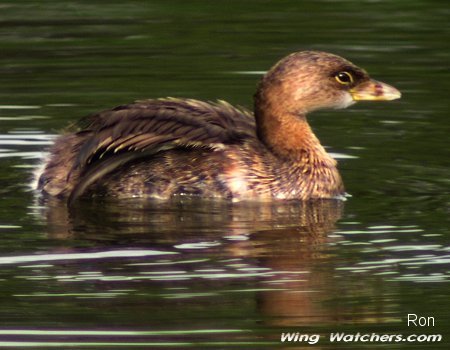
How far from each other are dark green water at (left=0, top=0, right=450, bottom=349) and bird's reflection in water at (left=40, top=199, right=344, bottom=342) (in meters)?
0.02

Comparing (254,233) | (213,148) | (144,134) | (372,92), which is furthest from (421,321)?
(372,92)

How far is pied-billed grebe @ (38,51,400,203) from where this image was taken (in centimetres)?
1130

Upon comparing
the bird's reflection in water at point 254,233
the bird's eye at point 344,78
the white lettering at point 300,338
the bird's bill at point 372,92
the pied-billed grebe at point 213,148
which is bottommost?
the white lettering at point 300,338

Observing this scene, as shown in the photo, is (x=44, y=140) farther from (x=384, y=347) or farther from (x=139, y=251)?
(x=384, y=347)

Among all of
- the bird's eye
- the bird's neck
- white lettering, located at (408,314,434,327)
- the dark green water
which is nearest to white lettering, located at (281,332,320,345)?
the dark green water

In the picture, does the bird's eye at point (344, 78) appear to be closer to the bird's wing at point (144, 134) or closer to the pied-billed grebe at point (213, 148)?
the pied-billed grebe at point (213, 148)

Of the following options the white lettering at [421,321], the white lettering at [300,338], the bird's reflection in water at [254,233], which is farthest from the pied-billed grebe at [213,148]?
the white lettering at [300,338]

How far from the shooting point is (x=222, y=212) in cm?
1100

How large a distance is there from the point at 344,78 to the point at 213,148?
1202 millimetres

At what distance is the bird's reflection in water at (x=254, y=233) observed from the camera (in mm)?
8820

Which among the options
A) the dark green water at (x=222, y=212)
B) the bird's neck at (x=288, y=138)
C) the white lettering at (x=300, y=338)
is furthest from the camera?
the bird's neck at (x=288, y=138)

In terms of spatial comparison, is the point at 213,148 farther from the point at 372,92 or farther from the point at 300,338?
the point at 300,338

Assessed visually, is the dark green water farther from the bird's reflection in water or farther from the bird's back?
the bird's back

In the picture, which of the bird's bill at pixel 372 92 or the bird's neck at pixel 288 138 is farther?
the bird's bill at pixel 372 92
